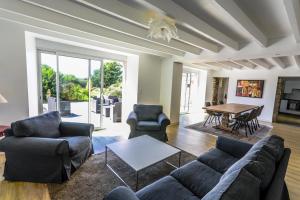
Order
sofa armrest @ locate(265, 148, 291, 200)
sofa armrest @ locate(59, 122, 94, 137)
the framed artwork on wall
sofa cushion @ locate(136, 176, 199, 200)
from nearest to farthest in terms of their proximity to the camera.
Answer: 1. sofa armrest @ locate(265, 148, 291, 200)
2. sofa cushion @ locate(136, 176, 199, 200)
3. sofa armrest @ locate(59, 122, 94, 137)
4. the framed artwork on wall

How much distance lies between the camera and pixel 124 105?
5.48 meters

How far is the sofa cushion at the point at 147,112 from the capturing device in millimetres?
4340

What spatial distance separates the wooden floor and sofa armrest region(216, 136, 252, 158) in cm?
90

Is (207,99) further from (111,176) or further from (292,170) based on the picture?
(111,176)

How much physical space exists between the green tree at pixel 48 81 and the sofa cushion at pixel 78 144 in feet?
6.18

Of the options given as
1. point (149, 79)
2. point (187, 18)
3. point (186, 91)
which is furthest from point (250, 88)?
point (187, 18)

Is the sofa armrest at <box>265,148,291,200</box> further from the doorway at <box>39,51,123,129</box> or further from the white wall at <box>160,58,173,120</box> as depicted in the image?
the doorway at <box>39,51,123,129</box>

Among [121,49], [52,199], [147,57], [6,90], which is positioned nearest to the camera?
[52,199]

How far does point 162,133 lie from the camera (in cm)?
383

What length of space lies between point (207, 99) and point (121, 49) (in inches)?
249

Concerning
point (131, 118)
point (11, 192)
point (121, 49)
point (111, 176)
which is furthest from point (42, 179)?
point (121, 49)

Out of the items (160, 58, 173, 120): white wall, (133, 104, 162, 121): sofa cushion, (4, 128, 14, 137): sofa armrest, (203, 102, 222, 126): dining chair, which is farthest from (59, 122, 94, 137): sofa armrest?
(203, 102, 222, 126): dining chair

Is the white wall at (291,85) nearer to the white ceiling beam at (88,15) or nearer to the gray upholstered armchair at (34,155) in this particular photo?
the white ceiling beam at (88,15)

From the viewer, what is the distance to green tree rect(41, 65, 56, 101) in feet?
12.6
